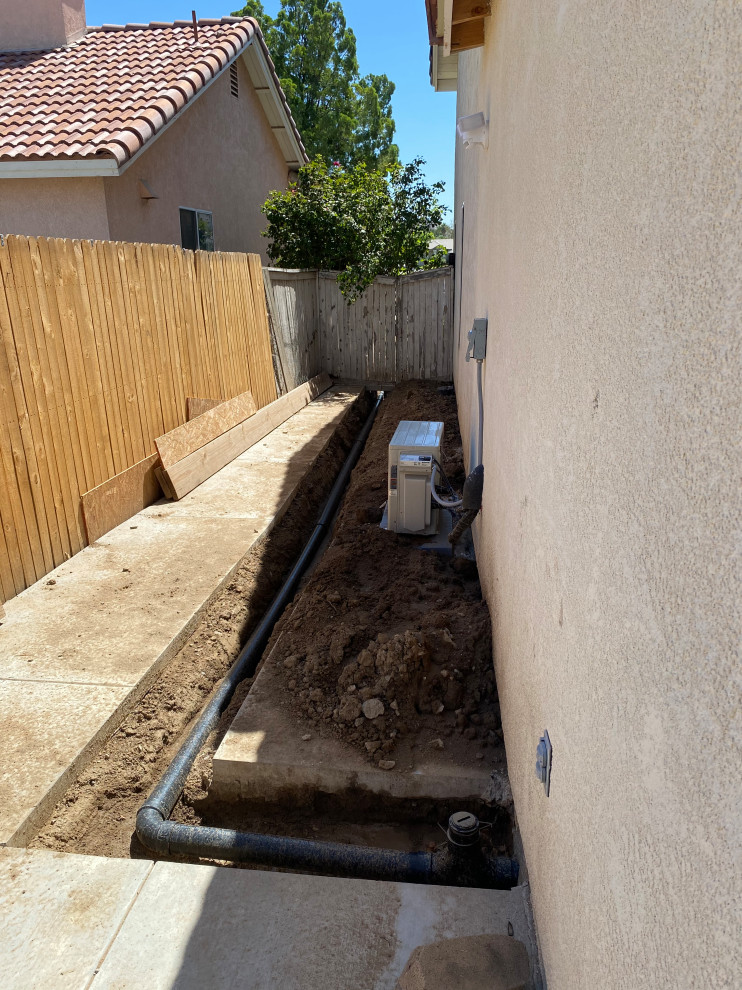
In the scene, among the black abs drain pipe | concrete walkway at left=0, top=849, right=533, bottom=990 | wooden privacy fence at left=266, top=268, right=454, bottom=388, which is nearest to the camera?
concrete walkway at left=0, top=849, right=533, bottom=990

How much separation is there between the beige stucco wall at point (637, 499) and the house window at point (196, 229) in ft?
33.7

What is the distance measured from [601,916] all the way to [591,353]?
117 centimetres

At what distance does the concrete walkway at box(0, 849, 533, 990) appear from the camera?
7.94ft

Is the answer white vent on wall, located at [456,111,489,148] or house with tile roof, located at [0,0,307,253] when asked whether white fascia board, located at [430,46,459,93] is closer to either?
house with tile roof, located at [0,0,307,253]

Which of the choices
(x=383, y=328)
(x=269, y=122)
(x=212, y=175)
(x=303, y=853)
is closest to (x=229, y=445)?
(x=303, y=853)

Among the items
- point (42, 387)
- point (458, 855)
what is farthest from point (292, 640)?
point (42, 387)

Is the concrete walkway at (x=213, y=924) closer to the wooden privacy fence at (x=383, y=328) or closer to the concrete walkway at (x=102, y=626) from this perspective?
the concrete walkway at (x=102, y=626)

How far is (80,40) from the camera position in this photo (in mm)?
13320

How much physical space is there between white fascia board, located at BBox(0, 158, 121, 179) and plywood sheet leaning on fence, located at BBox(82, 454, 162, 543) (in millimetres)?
4322

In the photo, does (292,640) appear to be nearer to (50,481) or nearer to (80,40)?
(50,481)

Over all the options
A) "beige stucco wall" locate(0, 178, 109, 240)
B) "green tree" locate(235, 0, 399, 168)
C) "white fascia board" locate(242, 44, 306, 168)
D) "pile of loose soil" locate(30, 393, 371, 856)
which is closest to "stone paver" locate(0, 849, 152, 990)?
"pile of loose soil" locate(30, 393, 371, 856)

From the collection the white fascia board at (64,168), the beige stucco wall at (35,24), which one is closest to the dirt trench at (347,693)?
the white fascia board at (64,168)

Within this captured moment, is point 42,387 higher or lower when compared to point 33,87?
lower

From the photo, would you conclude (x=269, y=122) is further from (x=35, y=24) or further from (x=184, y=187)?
(x=184, y=187)
